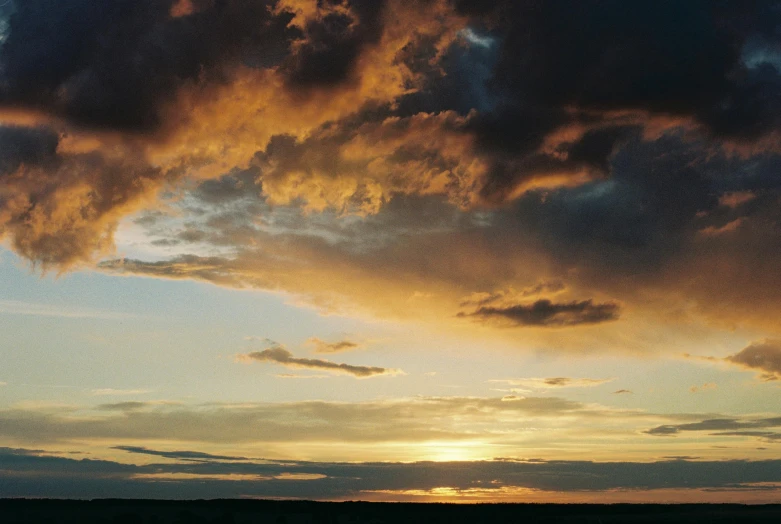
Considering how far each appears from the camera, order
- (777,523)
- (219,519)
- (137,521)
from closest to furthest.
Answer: (137,521), (219,519), (777,523)

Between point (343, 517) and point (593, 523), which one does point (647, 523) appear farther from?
point (343, 517)

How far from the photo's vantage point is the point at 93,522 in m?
91.8

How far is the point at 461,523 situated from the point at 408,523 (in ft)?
33.7

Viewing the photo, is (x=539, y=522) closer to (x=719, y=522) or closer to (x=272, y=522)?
(x=719, y=522)

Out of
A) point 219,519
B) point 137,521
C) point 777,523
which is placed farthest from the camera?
point 777,523

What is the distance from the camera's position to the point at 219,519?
97.2 meters

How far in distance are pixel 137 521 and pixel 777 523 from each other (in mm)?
81412

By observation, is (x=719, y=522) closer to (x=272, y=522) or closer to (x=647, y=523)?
(x=647, y=523)

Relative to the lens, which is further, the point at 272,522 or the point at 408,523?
the point at 272,522

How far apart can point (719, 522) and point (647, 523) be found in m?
9.72

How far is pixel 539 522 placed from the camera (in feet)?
348

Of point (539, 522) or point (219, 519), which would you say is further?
point (539, 522)

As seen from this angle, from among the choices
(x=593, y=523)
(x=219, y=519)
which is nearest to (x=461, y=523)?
(x=593, y=523)

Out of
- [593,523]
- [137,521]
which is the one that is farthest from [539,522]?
[137,521]
